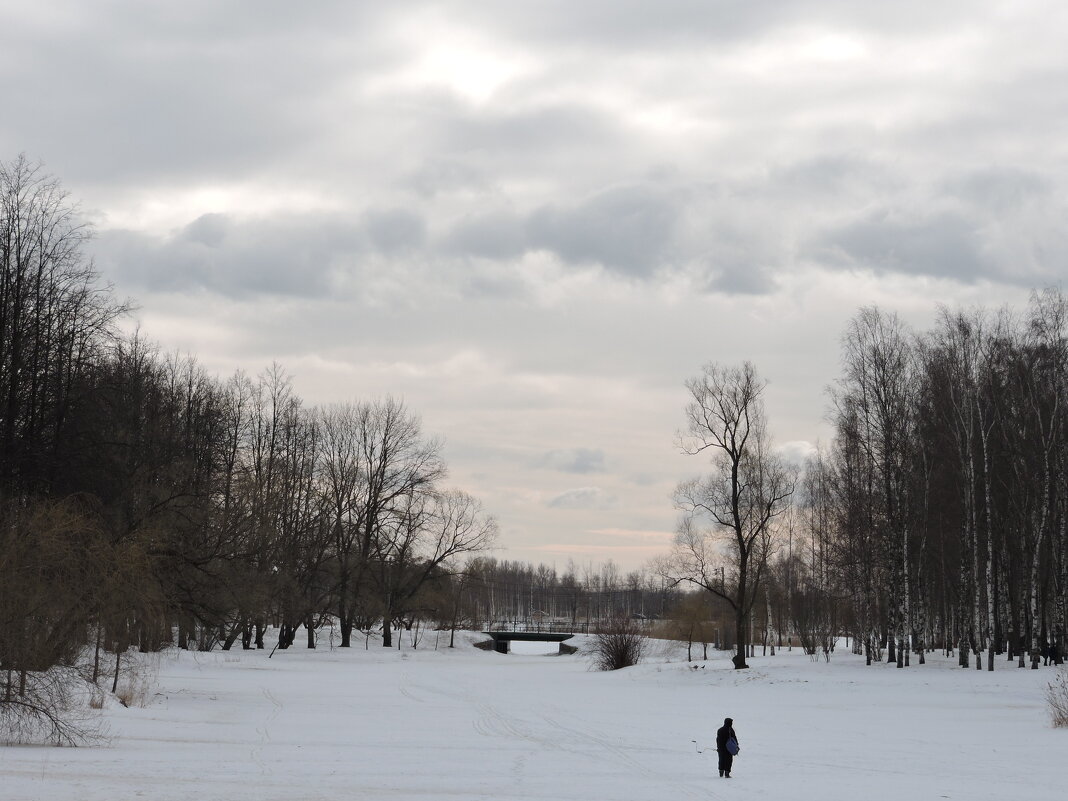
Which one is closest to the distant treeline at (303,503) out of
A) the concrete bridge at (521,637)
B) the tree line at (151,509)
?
the tree line at (151,509)

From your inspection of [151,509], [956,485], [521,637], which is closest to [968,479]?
[956,485]

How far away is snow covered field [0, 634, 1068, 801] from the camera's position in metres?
15.6

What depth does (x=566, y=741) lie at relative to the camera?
73.8 ft

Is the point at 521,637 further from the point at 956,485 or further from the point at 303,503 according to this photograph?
the point at 956,485

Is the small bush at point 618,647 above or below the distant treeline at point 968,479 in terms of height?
below

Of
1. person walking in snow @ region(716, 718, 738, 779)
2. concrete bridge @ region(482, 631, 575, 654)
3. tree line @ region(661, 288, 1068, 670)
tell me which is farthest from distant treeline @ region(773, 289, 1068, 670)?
concrete bridge @ region(482, 631, 575, 654)

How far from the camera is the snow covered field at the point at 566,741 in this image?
15.6 m

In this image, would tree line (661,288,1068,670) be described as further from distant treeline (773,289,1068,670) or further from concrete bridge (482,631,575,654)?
concrete bridge (482,631,575,654)

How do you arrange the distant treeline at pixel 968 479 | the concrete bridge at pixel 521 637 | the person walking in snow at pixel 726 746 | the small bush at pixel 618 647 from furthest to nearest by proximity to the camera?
the concrete bridge at pixel 521 637
the small bush at pixel 618 647
the distant treeline at pixel 968 479
the person walking in snow at pixel 726 746

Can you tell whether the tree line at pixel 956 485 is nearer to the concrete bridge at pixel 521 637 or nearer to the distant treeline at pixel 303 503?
the distant treeline at pixel 303 503

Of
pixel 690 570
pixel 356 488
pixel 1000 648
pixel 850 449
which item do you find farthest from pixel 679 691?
pixel 356 488

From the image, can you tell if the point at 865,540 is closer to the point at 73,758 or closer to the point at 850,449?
the point at 850,449

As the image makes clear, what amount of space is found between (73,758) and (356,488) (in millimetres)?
55193

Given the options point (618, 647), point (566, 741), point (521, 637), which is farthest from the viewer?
point (521, 637)
